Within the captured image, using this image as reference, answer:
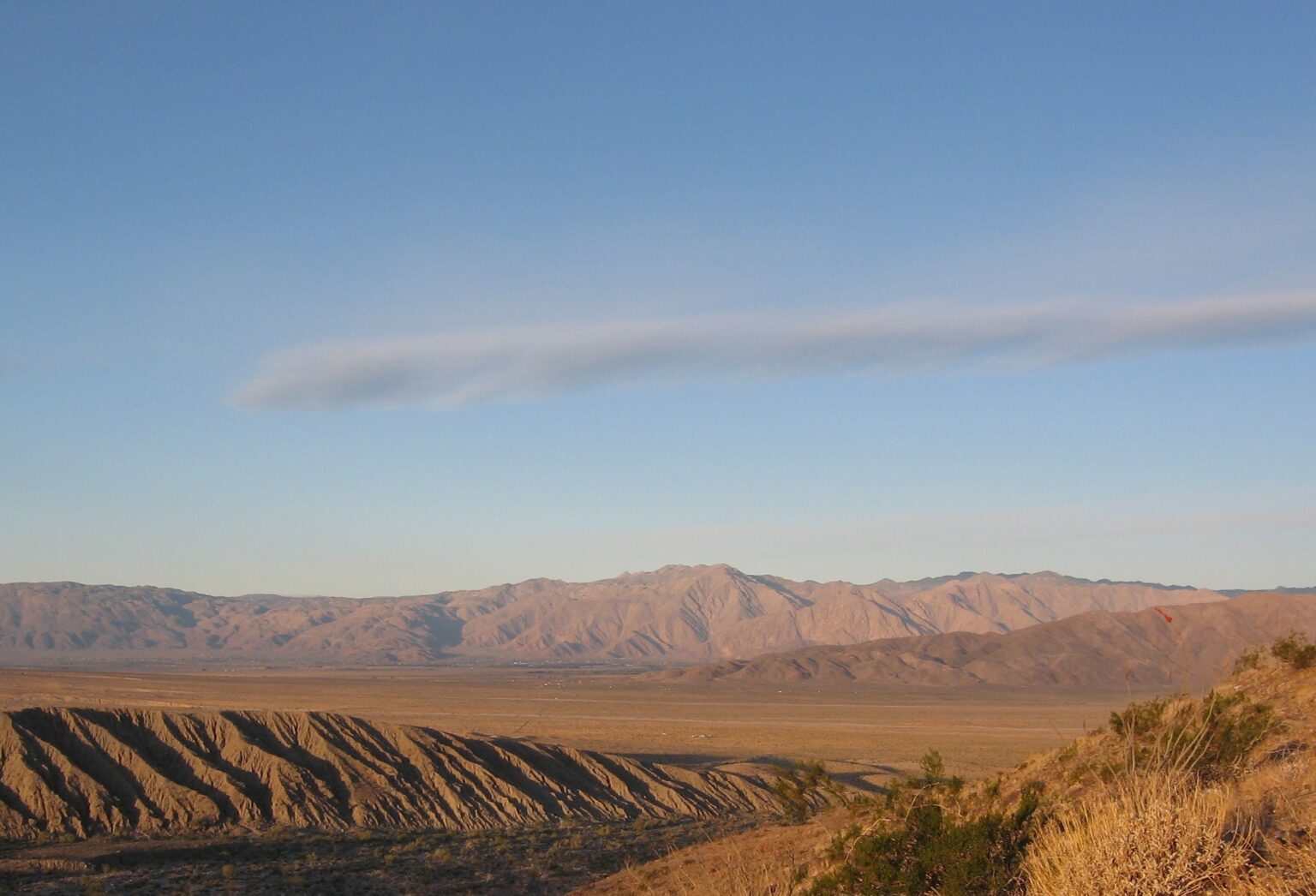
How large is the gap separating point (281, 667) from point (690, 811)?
176 m

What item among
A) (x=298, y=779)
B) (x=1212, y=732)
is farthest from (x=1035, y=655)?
(x=1212, y=732)

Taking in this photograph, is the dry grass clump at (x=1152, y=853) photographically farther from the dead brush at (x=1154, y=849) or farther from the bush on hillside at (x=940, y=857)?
the bush on hillside at (x=940, y=857)

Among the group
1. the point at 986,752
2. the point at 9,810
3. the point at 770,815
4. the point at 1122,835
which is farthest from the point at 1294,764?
the point at 986,752

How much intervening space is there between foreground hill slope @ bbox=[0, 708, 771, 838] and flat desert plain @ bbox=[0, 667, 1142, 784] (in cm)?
1182

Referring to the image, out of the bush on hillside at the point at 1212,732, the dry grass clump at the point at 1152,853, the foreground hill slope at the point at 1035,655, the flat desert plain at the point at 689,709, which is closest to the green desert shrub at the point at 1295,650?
the bush on hillside at the point at 1212,732

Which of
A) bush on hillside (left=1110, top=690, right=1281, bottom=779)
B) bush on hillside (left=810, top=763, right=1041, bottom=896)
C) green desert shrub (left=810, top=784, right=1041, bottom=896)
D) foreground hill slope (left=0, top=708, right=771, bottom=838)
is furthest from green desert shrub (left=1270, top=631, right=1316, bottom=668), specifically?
foreground hill slope (left=0, top=708, right=771, bottom=838)

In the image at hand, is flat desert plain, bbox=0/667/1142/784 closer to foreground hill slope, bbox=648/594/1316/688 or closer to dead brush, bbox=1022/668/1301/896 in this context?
foreground hill slope, bbox=648/594/1316/688

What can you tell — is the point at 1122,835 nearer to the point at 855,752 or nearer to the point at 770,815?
the point at 770,815

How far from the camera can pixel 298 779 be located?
37656 millimetres

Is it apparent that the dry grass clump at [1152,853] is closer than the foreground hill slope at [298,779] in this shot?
Yes

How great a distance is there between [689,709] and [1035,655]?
70.8 meters

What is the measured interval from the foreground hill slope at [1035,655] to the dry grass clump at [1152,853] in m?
131

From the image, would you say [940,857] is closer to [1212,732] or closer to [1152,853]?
[1152,853]

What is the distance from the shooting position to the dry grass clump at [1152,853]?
7523mm
